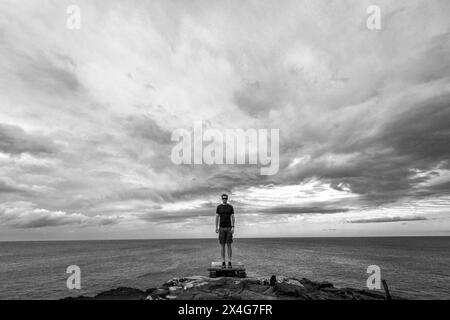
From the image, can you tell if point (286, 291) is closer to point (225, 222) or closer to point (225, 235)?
point (225, 235)

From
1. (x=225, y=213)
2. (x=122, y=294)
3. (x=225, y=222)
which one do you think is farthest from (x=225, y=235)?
(x=122, y=294)

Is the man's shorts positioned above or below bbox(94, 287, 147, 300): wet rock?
above

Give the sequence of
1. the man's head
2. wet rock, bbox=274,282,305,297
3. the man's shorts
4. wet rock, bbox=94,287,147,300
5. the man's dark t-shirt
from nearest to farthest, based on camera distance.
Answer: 1. wet rock, bbox=274,282,305,297
2. the man's head
3. the man's dark t-shirt
4. the man's shorts
5. wet rock, bbox=94,287,147,300

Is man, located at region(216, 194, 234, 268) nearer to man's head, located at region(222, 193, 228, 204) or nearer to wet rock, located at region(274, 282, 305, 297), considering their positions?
man's head, located at region(222, 193, 228, 204)

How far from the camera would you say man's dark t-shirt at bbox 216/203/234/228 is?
14945 mm

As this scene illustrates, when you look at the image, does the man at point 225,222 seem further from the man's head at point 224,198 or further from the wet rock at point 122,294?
the wet rock at point 122,294

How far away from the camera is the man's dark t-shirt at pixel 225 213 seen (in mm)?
14945

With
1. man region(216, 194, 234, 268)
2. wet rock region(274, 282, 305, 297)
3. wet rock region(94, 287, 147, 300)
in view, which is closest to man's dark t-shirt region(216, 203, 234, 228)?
man region(216, 194, 234, 268)

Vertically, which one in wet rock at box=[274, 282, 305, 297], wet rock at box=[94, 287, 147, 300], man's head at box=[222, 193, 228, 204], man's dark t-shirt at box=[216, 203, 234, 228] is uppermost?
man's head at box=[222, 193, 228, 204]

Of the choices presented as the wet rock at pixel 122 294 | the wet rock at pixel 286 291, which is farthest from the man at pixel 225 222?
the wet rock at pixel 122 294

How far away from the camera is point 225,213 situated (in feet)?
49.2

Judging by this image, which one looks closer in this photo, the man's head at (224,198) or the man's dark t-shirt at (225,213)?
the man's head at (224,198)
